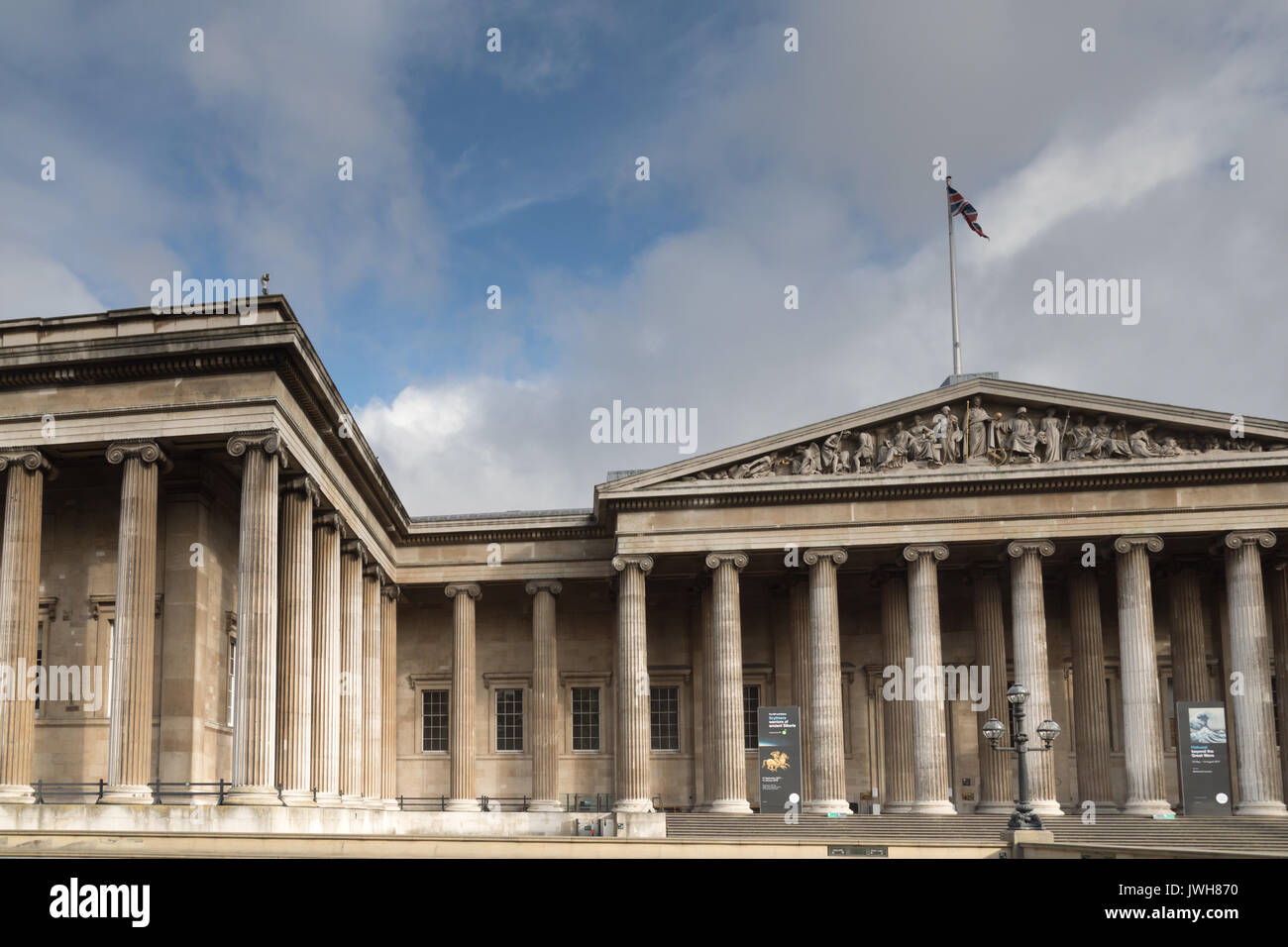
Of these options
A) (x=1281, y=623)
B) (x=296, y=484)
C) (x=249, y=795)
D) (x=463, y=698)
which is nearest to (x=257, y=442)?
(x=296, y=484)

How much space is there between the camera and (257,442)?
29453 millimetres

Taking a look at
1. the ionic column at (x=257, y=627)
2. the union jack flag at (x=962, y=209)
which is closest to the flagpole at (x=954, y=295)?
the union jack flag at (x=962, y=209)

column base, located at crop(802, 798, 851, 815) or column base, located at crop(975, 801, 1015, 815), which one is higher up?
column base, located at crop(802, 798, 851, 815)

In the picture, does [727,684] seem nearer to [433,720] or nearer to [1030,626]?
[1030,626]

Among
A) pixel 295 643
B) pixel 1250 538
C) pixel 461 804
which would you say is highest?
pixel 1250 538

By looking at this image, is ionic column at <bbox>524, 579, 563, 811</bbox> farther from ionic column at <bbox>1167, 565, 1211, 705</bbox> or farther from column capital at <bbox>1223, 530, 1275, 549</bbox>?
column capital at <bbox>1223, 530, 1275, 549</bbox>

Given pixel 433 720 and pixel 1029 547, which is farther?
pixel 433 720

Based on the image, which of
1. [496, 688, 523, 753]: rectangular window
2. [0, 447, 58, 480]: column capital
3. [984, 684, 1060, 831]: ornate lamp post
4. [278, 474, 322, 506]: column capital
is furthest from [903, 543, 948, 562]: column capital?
[0, 447, 58, 480]: column capital

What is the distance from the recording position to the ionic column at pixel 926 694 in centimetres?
3903

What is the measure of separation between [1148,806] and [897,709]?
27.3 feet

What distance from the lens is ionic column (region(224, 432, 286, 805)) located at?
92.0 feet

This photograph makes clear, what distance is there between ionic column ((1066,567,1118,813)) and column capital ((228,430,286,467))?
2746 cm

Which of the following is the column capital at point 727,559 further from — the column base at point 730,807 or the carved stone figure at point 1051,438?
the carved stone figure at point 1051,438
